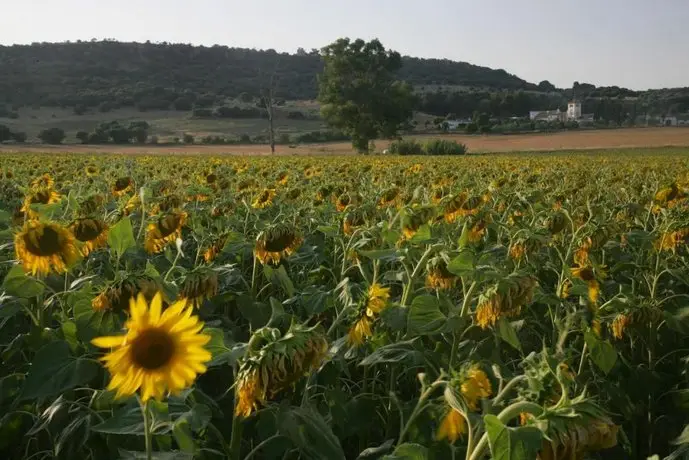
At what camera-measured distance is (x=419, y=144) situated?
4150 cm

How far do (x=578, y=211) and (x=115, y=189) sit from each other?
3.26 metres

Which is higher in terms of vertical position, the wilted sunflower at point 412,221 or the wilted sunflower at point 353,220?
the wilted sunflower at point 412,221

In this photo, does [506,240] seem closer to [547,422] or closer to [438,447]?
[438,447]

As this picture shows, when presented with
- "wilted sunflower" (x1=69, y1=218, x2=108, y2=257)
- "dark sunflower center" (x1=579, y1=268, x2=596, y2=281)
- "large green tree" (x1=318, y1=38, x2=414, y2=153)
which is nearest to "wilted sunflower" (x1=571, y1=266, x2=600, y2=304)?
"dark sunflower center" (x1=579, y1=268, x2=596, y2=281)

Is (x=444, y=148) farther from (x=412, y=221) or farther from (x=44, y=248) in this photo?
(x=44, y=248)

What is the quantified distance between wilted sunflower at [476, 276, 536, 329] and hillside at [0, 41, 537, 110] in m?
86.9

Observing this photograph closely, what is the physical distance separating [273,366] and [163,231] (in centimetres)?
177

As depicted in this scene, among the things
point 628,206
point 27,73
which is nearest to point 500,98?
point 27,73

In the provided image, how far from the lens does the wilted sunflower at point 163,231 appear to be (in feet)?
9.70

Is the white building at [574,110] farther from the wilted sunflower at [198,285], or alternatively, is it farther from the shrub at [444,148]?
the wilted sunflower at [198,285]

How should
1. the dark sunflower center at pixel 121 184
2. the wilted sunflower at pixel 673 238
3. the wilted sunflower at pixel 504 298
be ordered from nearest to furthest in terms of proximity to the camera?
the wilted sunflower at pixel 504 298, the wilted sunflower at pixel 673 238, the dark sunflower center at pixel 121 184

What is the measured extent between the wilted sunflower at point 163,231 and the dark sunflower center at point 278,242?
538 millimetres

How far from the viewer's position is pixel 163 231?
2.97 m

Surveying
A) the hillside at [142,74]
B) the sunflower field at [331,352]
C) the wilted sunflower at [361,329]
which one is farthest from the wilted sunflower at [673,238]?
the hillside at [142,74]
